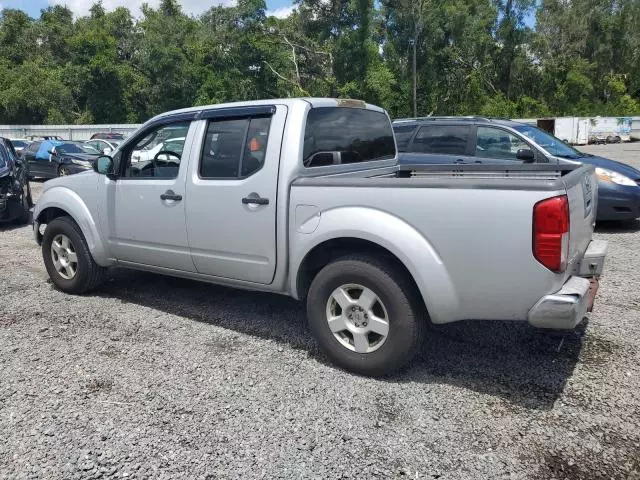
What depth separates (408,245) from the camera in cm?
338

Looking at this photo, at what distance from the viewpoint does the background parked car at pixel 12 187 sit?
9.38 meters

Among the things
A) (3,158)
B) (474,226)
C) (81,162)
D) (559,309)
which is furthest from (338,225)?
(81,162)

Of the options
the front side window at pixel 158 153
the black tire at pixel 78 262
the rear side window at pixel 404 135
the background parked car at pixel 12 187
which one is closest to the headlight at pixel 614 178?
the rear side window at pixel 404 135

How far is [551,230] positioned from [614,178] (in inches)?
237

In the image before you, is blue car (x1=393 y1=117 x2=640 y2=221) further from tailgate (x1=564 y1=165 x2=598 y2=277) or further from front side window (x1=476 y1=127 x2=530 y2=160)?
tailgate (x1=564 y1=165 x2=598 y2=277)

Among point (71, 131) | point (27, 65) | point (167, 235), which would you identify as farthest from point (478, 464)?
point (27, 65)

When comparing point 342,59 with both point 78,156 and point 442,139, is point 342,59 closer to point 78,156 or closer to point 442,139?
point 78,156

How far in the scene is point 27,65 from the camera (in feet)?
172

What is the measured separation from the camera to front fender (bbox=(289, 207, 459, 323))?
131 inches

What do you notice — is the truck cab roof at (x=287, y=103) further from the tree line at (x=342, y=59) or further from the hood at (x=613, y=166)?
the tree line at (x=342, y=59)

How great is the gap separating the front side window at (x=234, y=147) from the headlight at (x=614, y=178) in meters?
5.97

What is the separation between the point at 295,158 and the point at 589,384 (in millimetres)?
2511

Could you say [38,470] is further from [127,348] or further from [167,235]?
[167,235]

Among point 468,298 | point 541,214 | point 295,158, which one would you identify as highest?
point 295,158
